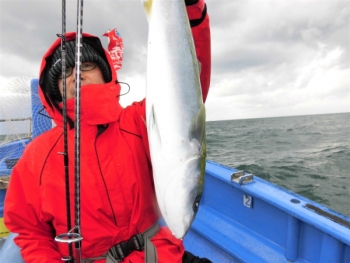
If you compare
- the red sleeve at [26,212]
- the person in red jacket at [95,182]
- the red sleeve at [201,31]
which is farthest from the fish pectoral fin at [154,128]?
the red sleeve at [26,212]

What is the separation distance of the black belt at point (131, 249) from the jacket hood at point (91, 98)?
78 cm

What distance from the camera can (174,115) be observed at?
1.27m

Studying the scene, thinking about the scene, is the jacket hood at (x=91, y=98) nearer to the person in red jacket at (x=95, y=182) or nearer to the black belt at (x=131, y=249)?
the person in red jacket at (x=95, y=182)

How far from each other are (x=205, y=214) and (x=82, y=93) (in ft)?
8.23

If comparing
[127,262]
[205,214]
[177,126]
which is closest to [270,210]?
[205,214]

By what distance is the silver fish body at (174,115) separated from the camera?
127 centimetres

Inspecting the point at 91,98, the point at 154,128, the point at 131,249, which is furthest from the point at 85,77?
the point at 131,249

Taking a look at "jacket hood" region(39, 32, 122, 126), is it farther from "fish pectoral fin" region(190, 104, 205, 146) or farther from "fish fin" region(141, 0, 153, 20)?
"fish pectoral fin" region(190, 104, 205, 146)

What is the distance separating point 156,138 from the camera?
1277 millimetres

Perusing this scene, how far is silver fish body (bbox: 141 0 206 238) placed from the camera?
1274mm

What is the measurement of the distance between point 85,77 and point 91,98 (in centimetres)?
23

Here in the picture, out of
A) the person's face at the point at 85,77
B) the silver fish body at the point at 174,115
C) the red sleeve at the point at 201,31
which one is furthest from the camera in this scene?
the person's face at the point at 85,77

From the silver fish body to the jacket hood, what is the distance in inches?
18.2

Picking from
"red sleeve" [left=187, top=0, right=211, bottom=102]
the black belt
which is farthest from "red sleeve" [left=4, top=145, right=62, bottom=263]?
"red sleeve" [left=187, top=0, right=211, bottom=102]
